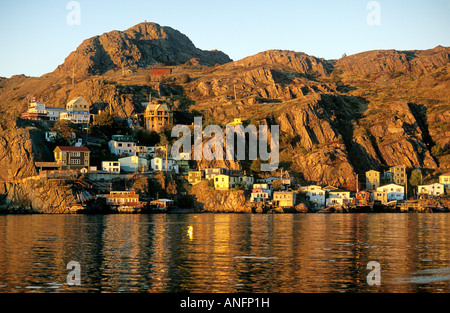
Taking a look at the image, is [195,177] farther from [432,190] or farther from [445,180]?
[445,180]

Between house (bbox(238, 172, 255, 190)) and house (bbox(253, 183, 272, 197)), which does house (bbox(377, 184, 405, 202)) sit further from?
house (bbox(238, 172, 255, 190))

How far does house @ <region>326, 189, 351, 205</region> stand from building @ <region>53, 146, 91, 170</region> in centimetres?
5463

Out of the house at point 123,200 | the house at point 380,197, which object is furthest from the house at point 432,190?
the house at point 123,200

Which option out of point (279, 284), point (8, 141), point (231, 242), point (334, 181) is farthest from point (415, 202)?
point (279, 284)

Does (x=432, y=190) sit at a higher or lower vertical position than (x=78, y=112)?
lower

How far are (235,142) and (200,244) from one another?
304ft

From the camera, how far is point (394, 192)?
134 m

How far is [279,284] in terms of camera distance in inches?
1435

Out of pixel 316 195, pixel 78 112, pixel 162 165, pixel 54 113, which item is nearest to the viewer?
pixel 316 195

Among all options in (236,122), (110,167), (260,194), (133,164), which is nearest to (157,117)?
(236,122)

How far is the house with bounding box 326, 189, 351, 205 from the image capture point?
12838cm

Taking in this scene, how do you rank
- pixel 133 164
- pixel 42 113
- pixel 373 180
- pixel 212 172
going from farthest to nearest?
1. pixel 42 113
2. pixel 373 180
3. pixel 133 164
4. pixel 212 172

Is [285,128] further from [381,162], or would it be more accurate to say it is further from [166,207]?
[166,207]

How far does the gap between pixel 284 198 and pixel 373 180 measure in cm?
2805
